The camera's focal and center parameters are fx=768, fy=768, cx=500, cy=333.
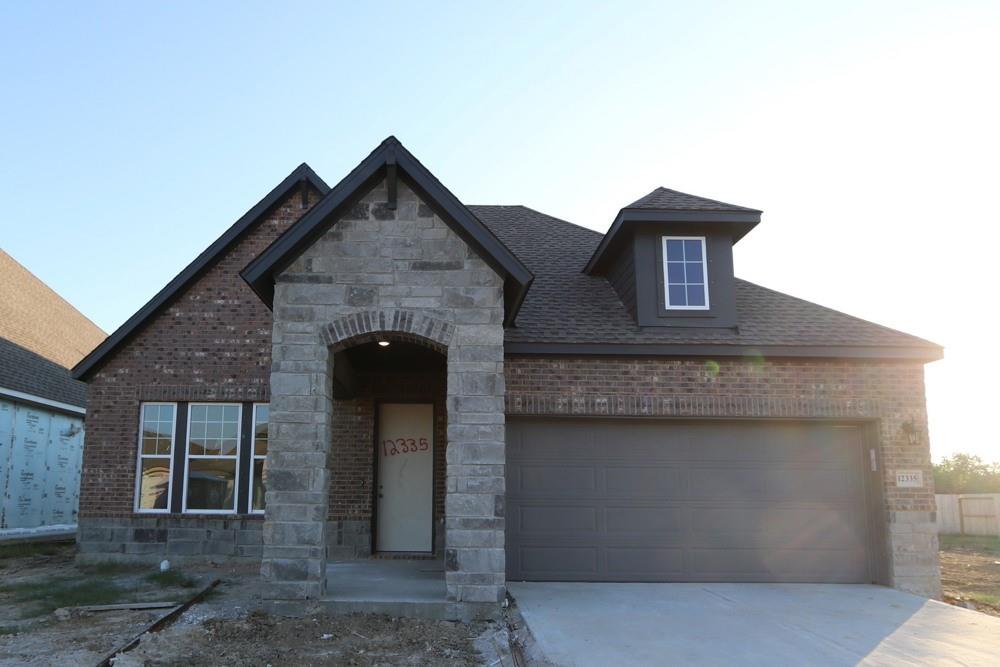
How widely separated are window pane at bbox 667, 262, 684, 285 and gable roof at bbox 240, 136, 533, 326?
3.41 m

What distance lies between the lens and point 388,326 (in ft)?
28.9

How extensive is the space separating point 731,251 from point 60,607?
10.0 metres

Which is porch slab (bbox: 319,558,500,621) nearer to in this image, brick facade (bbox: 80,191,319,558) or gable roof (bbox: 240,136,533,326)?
brick facade (bbox: 80,191,319,558)

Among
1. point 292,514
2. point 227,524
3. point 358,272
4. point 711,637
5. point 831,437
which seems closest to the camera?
point 711,637

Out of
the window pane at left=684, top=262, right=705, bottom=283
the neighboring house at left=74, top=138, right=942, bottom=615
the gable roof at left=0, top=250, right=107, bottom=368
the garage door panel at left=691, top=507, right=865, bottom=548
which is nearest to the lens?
the neighboring house at left=74, top=138, right=942, bottom=615

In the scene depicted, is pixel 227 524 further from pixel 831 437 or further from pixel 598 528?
pixel 831 437

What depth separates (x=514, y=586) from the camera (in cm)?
990

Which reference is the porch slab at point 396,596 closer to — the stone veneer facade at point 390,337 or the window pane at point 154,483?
the stone veneer facade at point 390,337

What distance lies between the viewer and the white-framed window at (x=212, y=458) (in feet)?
41.4

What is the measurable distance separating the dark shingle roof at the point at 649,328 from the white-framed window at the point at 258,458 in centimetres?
475

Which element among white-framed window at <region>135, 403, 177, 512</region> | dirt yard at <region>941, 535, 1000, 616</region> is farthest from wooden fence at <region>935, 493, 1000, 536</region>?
white-framed window at <region>135, 403, 177, 512</region>

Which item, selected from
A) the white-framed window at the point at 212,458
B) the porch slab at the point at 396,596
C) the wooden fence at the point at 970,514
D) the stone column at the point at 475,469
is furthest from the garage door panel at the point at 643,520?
the wooden fence at the point at 970,514

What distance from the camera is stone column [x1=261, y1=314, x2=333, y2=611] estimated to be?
27.0 feet

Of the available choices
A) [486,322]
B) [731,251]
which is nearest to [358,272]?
[486,322]
